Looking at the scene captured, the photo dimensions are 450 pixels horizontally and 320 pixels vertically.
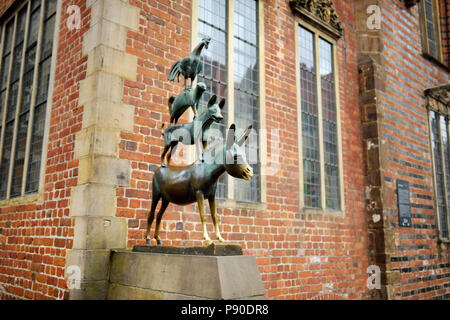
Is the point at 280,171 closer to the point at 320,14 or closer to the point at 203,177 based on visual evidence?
the point at 203,177

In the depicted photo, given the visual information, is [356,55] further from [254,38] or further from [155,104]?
[155,104]

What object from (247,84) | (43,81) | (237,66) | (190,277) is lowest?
(190,277)

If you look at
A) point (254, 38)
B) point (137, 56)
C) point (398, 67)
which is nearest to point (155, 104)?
point (137, 56)

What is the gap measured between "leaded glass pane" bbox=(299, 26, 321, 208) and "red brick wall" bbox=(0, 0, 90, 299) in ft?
13.7

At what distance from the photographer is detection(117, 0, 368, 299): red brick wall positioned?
192 inches

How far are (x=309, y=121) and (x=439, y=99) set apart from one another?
5608mm

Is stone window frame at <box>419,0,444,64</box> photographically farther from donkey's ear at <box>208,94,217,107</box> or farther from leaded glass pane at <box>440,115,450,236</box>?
donkey's ear at <box>208,94,217,107</box>

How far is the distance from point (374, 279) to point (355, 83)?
429 centimetres

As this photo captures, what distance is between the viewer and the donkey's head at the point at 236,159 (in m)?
3.27

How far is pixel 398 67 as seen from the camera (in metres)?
9.80

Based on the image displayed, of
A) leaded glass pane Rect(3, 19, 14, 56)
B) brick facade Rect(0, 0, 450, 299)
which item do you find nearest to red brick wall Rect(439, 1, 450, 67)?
brick facade Rect(0, 0, 450, 299)

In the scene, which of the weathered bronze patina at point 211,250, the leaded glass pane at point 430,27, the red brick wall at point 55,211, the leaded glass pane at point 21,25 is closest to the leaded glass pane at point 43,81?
the red brick wall at point 55,211

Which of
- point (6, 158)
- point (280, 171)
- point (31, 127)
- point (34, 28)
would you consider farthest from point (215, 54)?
point (6, 158)

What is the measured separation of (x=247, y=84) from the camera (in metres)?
6.55
